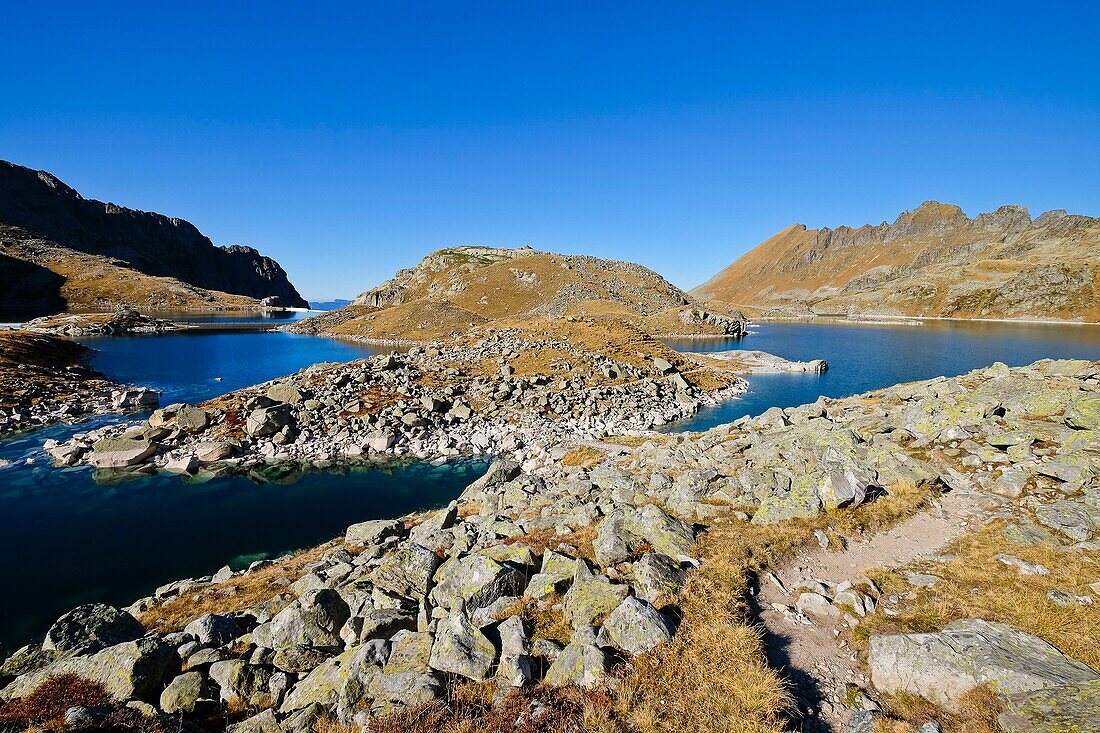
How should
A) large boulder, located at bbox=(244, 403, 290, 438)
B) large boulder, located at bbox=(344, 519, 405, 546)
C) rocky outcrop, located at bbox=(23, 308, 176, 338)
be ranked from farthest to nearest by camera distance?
rocky outcrop, located at bbox=(23, 308, 176, 338)
large boulder, located at bbox=(244, 403, 290, 438)
large boulder, located at bbox=(344, 519, 405, 546)

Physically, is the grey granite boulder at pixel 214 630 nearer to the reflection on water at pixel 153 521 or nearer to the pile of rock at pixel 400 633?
the pile of rock at pixel 400 633

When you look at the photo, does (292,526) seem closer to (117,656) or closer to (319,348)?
(117,656)

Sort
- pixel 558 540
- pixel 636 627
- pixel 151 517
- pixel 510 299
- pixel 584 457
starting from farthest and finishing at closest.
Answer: pixel 510 299
pixel 584 457
pixel 151 517
pixel 558 540
pixel 636 627

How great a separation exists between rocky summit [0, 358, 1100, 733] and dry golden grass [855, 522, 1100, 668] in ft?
0.25

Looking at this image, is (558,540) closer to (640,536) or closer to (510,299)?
(640,536)

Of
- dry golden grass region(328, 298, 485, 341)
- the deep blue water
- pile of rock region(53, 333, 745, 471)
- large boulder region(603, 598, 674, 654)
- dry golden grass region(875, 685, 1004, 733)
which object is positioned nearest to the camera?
dry golden grass region(875, 685, 1004, 733)

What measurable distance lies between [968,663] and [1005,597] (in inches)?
135

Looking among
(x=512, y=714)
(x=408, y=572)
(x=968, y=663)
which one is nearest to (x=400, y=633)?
(x=408, y=572)

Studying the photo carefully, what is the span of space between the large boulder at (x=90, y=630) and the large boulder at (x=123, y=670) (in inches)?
30.4

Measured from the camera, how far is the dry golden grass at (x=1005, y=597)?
8508 millimetres

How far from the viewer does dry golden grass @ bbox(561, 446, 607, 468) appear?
90.0ft

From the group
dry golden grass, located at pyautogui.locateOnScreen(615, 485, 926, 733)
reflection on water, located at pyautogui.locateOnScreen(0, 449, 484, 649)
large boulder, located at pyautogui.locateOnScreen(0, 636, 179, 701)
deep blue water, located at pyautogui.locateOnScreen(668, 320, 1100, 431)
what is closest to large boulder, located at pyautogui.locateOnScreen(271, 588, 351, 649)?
large boulder, located at pyautogui.locateOnScreen(0, 636, 179, 701)

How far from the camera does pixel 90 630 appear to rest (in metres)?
10.5

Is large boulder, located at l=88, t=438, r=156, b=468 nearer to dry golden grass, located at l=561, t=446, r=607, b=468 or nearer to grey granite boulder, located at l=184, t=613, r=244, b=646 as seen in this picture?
grey granite boulder, located at l=184, t=613, r=244, b=646
